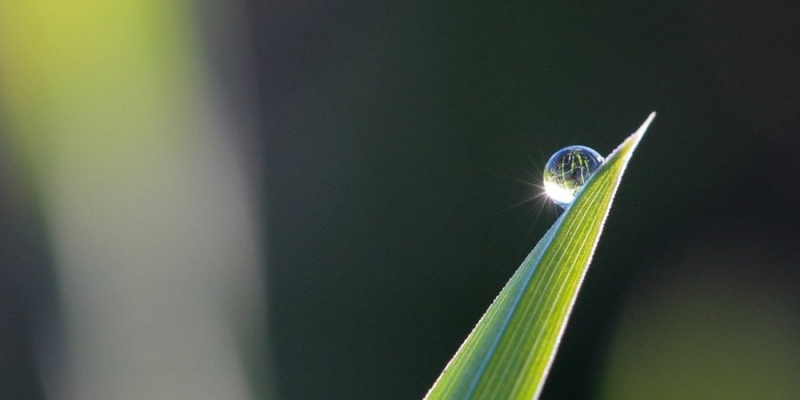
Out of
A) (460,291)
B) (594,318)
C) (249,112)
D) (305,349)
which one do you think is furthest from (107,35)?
(594,318)

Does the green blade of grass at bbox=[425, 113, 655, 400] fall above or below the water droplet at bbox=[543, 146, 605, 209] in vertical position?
below

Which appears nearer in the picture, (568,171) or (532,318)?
(532,318)

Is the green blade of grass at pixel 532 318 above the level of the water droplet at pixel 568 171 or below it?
below

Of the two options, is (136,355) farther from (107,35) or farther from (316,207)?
(107,35)

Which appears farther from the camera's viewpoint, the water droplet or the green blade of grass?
the water droplet

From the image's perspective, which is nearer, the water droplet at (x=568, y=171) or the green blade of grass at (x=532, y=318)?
the green blade of grass at (x=532, y=318)
